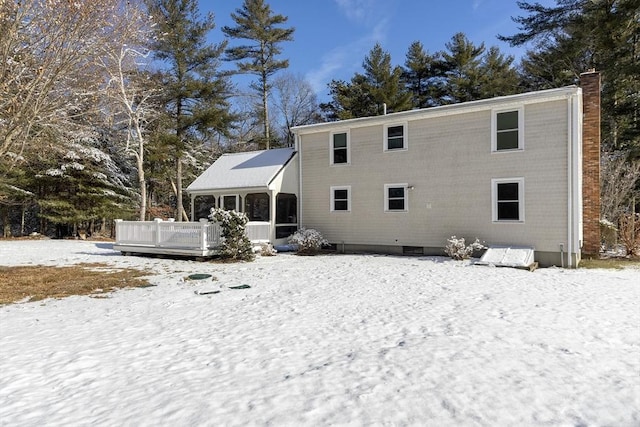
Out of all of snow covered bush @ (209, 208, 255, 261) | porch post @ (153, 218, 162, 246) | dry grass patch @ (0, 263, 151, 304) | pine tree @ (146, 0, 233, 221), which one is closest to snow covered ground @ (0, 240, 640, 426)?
dry grass patch @ (0, 263, 151, 304)

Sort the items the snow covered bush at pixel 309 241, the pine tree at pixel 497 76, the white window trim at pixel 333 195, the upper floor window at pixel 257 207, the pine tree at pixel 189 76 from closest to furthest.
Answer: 1. the snow covered bush at pixel 309 241
2. the white window trim at pixel 333 195
3. the upper floor window at pixel 257 207
4. the pine tree at pixel 189 76
5. the pine tree at pixel 497 76

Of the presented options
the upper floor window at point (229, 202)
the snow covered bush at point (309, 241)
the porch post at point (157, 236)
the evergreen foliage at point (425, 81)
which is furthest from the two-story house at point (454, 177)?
the evergreen foliage at point (425, 81)

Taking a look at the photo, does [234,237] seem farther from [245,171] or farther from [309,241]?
[245,171]

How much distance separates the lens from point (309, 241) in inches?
580

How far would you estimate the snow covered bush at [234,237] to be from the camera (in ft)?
42.0

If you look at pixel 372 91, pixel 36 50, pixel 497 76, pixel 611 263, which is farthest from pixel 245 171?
pixel 497 76

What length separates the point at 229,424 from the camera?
2871 mm

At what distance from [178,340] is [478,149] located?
11046 mm

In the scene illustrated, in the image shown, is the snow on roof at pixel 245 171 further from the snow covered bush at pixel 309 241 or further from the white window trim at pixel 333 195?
the snow covered bush at pixel 309 241

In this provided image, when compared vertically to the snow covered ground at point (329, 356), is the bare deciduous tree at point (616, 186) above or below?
above

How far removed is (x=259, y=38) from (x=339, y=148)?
1472 cm

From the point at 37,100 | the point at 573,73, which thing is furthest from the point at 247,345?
the point at 573,73

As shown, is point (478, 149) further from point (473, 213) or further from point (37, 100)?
point (37, 100)

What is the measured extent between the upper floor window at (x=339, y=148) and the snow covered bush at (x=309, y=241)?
299 cm
